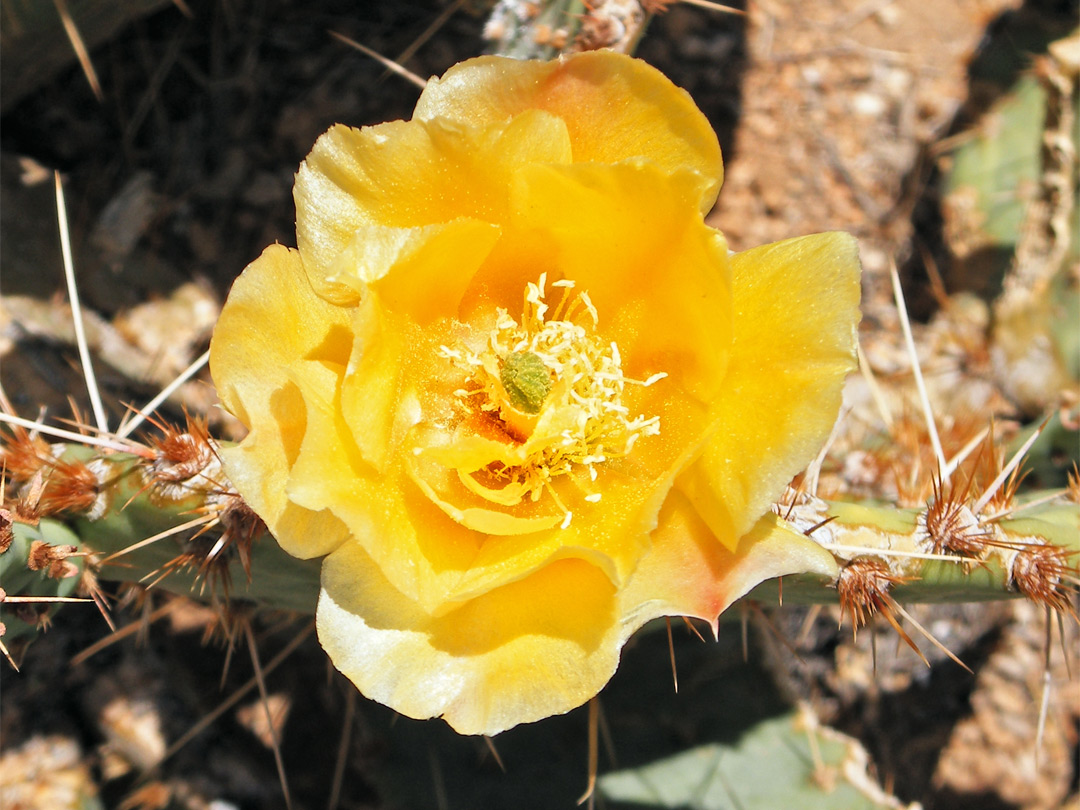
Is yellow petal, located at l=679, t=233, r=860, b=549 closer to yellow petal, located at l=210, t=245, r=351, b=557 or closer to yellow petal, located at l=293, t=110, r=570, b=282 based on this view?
yellow petal, located at l=293, t=110, r=570, b=282

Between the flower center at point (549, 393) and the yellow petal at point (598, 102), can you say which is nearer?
the yellow petal at point (598, 102)

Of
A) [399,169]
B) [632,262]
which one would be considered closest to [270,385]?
[399,169]

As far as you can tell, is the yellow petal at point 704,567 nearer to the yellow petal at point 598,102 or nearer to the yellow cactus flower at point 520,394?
the yellow cactus flower at point 520,394

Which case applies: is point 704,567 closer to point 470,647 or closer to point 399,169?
point 470,647

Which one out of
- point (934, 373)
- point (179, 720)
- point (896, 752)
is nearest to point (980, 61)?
point (934, 373)

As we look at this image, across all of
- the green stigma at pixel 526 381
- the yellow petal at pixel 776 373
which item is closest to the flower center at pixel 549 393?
the green stigma at pixel 526 381

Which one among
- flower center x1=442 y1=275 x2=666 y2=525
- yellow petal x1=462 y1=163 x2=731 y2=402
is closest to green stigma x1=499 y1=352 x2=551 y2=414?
flower center x1=442 y1=275 x2=666 y2=525
